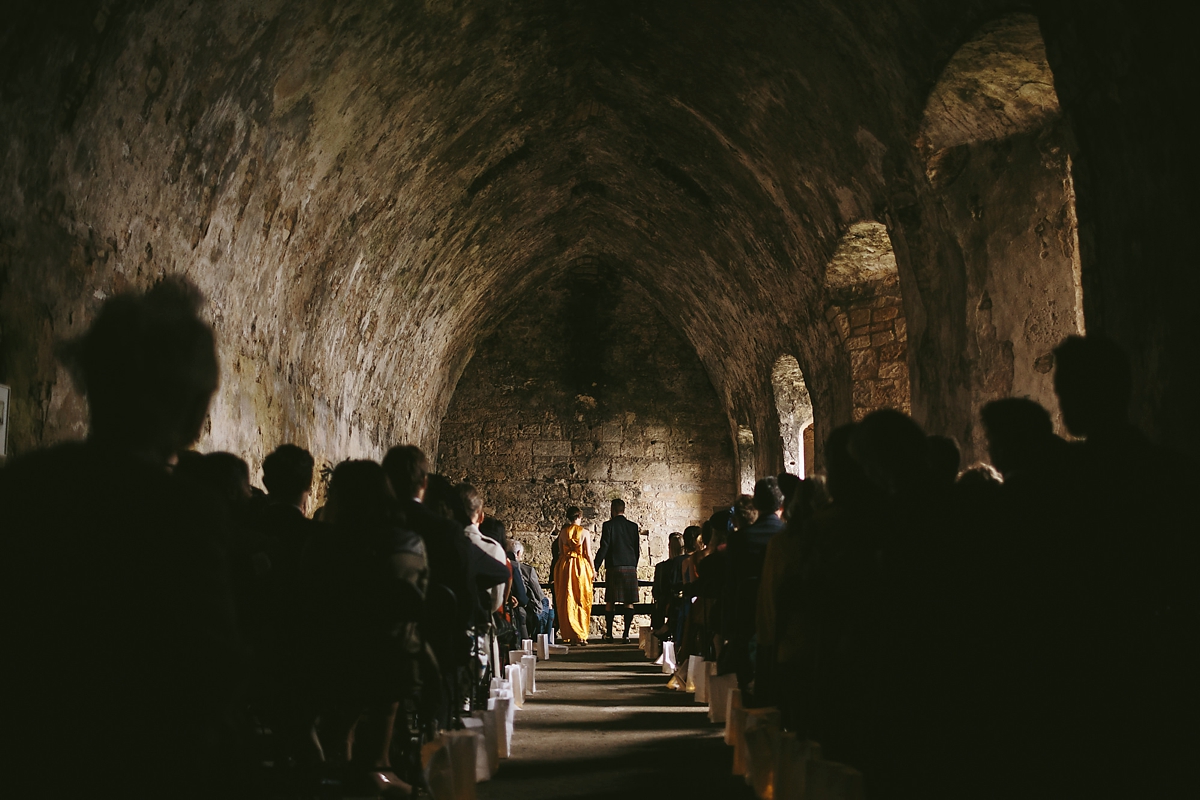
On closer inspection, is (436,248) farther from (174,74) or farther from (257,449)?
(174,74)

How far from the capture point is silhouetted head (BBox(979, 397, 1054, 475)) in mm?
2857


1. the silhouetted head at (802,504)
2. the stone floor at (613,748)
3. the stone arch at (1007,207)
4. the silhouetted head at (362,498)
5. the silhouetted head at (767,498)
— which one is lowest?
the stone floor at (613,748)

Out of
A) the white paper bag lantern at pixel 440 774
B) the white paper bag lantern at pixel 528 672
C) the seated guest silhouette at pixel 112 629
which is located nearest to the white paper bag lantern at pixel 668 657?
the white paper bag lantern at pixel 528 672

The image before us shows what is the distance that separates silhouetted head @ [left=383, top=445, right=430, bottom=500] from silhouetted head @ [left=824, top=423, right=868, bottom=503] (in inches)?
68.3

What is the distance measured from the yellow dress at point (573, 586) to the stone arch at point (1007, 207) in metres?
7.85

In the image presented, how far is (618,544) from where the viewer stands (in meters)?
14.1

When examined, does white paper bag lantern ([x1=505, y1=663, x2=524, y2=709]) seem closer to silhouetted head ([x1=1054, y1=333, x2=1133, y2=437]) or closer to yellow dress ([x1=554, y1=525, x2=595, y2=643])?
silhouetted head ([x1=1054, y1=333, x2=1133, y2=437])

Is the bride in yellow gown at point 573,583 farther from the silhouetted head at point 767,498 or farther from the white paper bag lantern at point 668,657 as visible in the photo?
the silhouetted head at point 767,498

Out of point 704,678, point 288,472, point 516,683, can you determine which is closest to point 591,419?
point 704,678

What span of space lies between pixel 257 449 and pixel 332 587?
501 cm

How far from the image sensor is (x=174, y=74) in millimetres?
6082

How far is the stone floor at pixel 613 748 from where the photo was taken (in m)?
4.81

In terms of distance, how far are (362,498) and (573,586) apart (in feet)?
35.9

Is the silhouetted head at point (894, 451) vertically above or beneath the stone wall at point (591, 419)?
beneath
